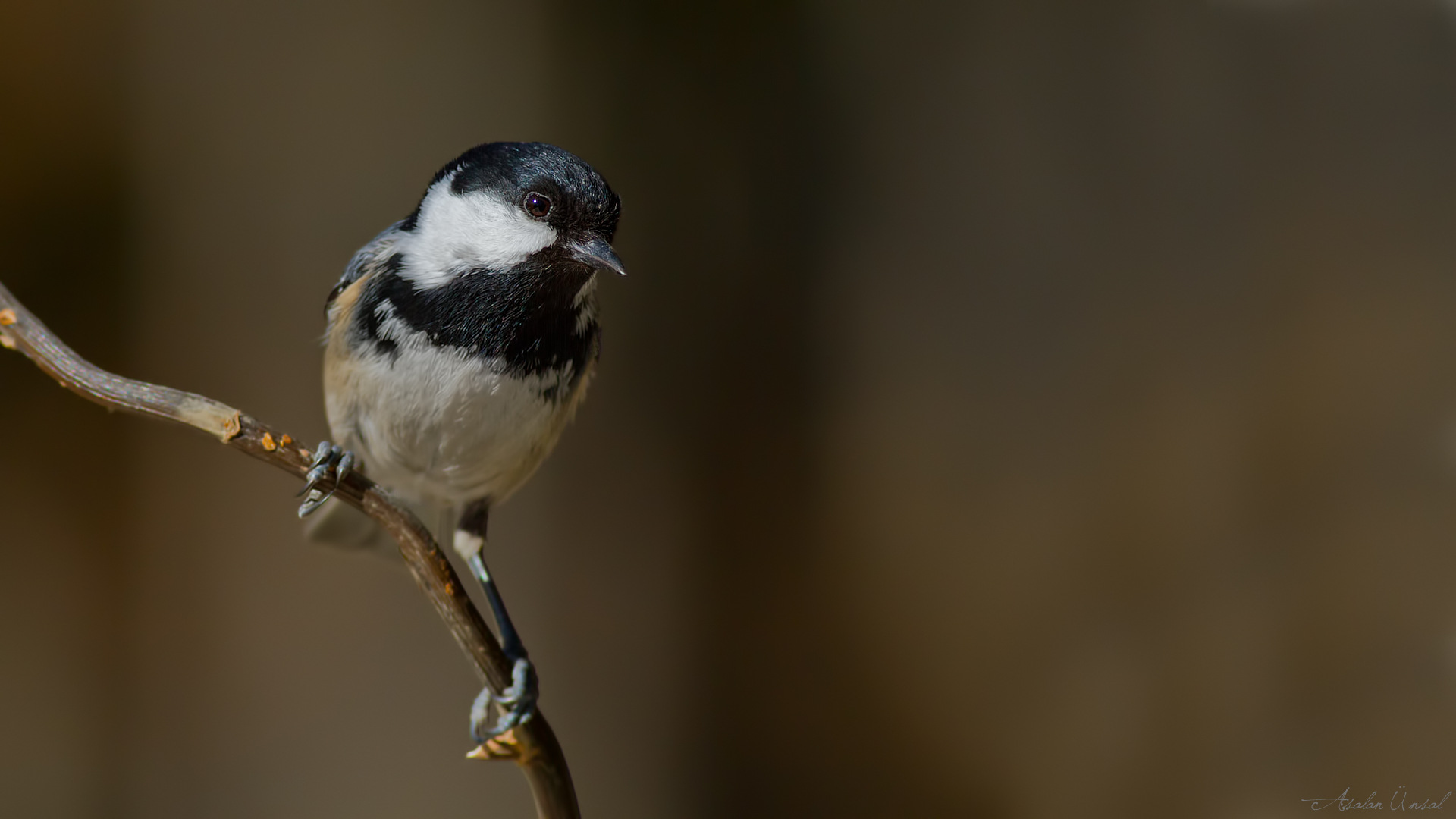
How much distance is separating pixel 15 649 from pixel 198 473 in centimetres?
37

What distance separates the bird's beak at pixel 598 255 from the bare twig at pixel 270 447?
248 mm

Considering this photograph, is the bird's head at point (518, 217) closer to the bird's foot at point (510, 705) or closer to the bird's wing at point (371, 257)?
the bird's wing at point (371, 257)

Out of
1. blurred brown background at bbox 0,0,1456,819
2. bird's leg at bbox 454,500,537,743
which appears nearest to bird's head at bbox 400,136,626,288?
bird's leg at bbox 454,500,537,743

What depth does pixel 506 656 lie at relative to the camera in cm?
87

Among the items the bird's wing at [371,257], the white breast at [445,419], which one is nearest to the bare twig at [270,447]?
the white breast at [445,419]

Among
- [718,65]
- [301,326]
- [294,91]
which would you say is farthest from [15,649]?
[718,65]

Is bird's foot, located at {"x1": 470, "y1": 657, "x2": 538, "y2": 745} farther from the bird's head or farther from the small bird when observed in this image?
the bird's head

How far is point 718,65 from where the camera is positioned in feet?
6.10

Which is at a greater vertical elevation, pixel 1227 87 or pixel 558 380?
pixel 1227 87

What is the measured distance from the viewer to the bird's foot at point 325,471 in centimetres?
78

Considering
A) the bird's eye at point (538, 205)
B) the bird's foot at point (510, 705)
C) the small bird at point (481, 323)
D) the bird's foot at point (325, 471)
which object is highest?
the bird's eye at point (538, 205)

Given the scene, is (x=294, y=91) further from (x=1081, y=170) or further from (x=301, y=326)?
(x=1081, y=170)

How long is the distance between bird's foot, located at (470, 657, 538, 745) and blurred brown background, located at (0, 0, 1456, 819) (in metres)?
0.84

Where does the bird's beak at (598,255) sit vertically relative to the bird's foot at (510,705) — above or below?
above
